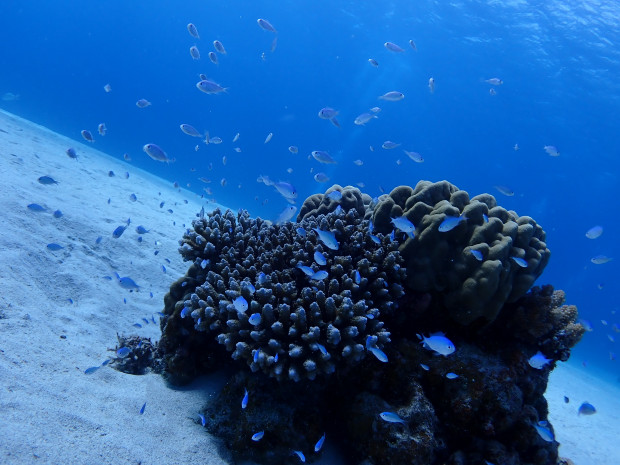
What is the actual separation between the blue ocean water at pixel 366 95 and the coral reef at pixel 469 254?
55.8 feet

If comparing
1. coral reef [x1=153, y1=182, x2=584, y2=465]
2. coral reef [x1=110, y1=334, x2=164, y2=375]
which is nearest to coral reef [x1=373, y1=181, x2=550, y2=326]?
coral reef [x1=153, y1=182, x2=584, y2=465]

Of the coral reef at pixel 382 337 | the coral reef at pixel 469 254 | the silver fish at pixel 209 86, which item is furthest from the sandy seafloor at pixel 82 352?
the silver fish at pixel 209 86

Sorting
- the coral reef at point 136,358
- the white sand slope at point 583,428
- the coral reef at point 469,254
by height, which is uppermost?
the coral reef at point 469,254

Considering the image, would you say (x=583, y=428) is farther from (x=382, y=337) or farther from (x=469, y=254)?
(x=382, y=337)

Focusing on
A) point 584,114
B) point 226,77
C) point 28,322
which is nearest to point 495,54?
point 584,114

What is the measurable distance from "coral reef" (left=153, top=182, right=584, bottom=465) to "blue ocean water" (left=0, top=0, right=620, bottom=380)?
57.3 ft

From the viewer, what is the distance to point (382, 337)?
4277 mm

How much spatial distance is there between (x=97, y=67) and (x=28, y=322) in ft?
283

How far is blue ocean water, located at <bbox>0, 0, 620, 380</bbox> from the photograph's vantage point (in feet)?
124

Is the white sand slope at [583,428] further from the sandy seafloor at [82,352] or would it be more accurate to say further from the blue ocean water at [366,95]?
the blue ocean water at [366,95]

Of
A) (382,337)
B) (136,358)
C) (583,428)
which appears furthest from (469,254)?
(583,428)

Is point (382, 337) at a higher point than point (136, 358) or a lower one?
higher

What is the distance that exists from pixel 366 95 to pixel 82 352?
84.3 m

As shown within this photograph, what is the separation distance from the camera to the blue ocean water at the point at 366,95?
124ft
